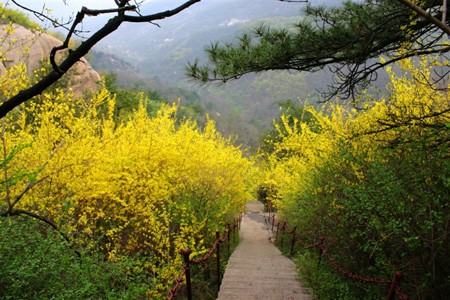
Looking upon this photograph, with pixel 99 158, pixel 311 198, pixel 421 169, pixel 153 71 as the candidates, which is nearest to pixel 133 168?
pixel 99 158

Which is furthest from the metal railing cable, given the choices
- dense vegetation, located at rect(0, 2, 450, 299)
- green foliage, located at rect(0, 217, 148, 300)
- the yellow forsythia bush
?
green foliage, located at rect(0, 217, 148, 300)

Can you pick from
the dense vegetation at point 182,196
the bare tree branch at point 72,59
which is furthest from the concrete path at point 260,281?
the bare tree branch at point 72,59

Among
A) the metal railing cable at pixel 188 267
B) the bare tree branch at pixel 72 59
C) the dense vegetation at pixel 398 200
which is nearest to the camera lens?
the bare tree branch at pixel 72 59

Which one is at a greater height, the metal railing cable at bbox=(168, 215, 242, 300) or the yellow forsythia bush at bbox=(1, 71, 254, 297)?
the yellow forsythia bush at bbox=(1, 71, 254, 297)

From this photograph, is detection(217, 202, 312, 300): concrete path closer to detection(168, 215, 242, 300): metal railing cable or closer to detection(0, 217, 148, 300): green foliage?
detection(168, 215, 242, 300): metal railing cable

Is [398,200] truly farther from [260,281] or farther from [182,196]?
[182,196]

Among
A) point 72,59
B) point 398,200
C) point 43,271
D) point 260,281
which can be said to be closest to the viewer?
point 72,59

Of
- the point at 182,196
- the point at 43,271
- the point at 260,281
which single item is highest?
the point at 182,196

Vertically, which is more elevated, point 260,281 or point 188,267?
point 188,267

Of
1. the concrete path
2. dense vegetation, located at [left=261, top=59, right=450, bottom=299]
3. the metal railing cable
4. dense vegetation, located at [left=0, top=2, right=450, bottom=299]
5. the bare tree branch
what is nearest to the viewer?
the bare tree branch

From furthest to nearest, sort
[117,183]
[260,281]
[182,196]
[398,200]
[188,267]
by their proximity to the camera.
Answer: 1. [182,196]
2. [117,183]
3. [260,281]
4. [398,200]
5. [188,267]

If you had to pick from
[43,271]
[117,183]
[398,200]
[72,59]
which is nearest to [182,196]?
[117,183]

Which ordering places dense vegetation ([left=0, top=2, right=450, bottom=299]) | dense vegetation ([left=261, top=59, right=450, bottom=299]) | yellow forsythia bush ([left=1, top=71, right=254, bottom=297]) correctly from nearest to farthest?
dense vegetation ([left=261, top=59, right=450, bottom=299]) → dense vegetation ([left=0, top=2, right=450, bottom=299]) → yellow forsythia bush ([left=1, top=71, right=254, bottom=297])

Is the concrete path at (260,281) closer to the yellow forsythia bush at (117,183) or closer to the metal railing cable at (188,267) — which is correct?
the metal railing cable at (188,267)
